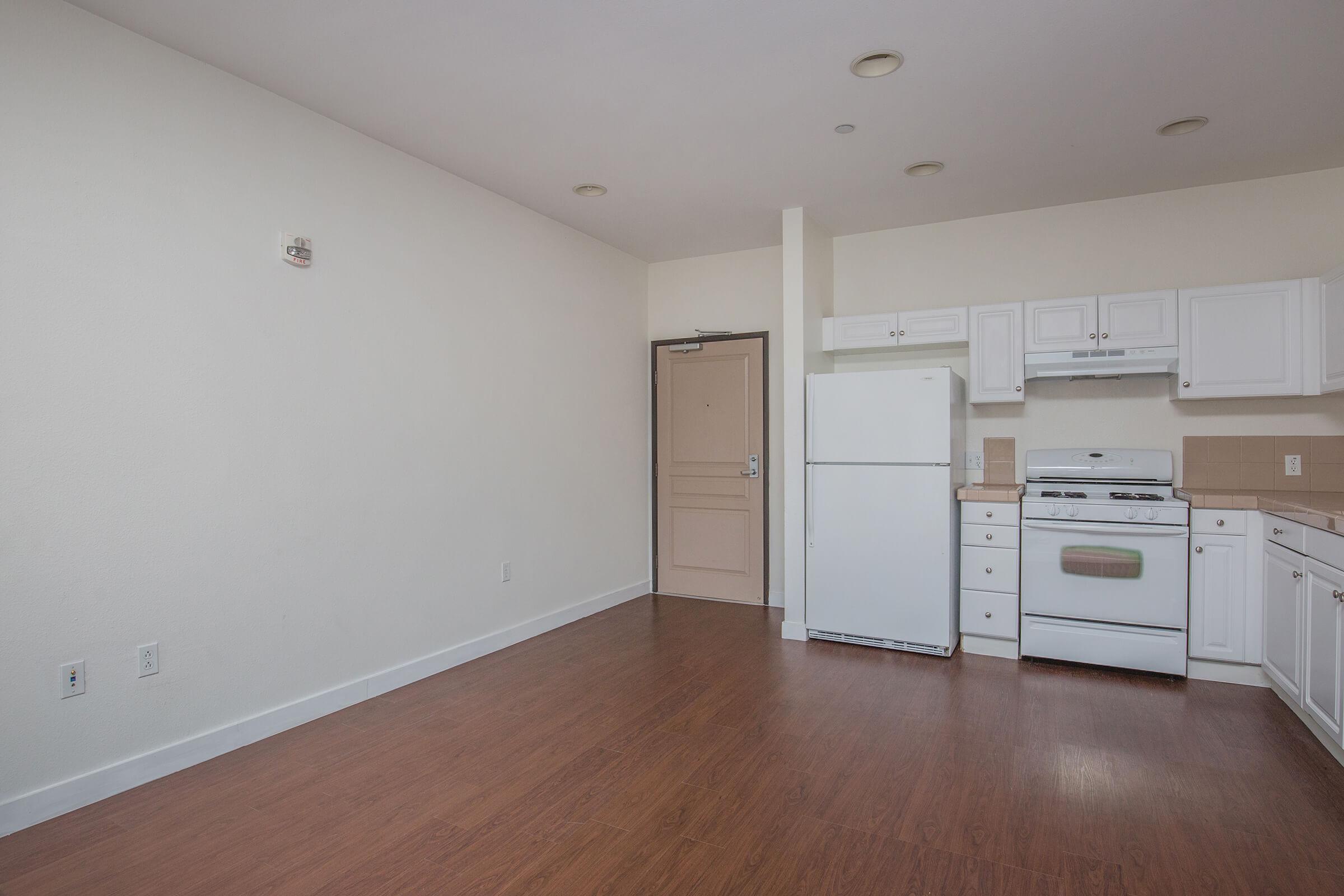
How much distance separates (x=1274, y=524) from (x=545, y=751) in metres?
3.34

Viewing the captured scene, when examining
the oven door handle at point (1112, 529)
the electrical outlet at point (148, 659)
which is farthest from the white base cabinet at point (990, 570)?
the electrical outlet at point (148, 659)

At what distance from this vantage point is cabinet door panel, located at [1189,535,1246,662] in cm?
341

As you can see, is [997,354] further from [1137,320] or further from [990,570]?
[990,570]

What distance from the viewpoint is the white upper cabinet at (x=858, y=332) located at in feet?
14.7

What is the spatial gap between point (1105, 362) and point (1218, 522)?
3.18 feet

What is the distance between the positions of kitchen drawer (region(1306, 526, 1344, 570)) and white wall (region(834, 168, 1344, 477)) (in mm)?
1380

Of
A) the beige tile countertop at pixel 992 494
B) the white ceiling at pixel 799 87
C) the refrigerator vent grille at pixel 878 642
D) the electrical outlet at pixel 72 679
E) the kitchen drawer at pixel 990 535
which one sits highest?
the white ceiling at pixel 799 87

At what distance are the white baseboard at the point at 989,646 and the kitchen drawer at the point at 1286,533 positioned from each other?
126 cm

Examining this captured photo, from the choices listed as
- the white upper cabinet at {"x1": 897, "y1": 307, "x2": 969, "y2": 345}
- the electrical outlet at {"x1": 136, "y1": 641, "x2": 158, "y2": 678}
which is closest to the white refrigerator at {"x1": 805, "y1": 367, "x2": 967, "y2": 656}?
Answer: the white upper cabinet at {"x1": 897, "y1": 307, "x2": 969, "y2": 345}

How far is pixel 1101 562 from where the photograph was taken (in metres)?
3.61

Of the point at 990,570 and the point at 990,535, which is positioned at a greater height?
the point at 990,535

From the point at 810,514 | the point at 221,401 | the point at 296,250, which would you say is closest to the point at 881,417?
the point at 810,514

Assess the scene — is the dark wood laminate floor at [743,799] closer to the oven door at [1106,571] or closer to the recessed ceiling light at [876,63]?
the oven door at [1106,571]

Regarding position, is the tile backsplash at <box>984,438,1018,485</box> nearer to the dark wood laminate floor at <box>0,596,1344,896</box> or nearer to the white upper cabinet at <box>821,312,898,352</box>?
the white upper cabinet at <box>821,312,898,352</box>
